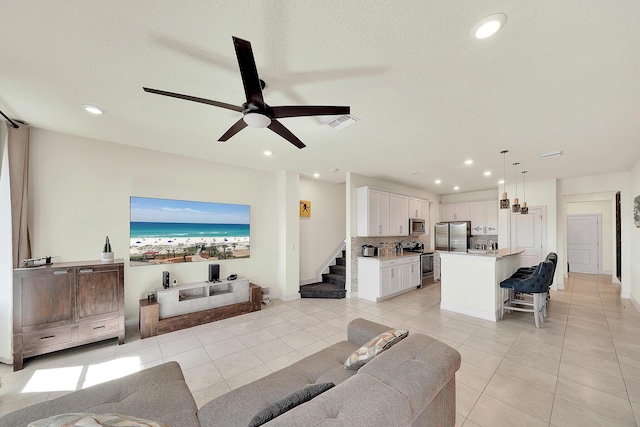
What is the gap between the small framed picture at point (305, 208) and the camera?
6.15 meters

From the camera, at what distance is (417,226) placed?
23.4 feet

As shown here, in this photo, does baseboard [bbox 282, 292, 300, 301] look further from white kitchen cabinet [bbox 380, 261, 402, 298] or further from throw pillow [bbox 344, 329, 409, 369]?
throw pillow [bbox 344, 329, 409, 369]

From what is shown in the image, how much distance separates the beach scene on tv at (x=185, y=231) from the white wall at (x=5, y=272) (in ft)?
3.95

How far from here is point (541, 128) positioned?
10.1ft

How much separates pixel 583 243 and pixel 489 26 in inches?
397

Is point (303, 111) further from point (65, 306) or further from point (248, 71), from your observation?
point (65, 306)

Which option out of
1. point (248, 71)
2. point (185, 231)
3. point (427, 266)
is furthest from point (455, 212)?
point (248, 71)

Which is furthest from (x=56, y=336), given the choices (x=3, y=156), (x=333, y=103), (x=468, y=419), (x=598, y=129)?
(x=598, y=129)

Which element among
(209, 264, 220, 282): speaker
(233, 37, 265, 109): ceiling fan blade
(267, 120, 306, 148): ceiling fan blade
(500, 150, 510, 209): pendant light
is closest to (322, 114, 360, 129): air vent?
(267, 120, 306, 148): ceiling fan blade

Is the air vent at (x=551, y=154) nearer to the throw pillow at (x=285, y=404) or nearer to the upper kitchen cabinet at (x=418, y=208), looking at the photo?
the upper kitchen cabinet at (x=418, y=208)

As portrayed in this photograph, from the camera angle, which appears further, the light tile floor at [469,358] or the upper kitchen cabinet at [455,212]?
the upper kitchen cabinet at [455,212]

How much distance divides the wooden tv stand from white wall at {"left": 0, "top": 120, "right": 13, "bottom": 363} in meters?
1.22

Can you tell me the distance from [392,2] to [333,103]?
43.7 inches

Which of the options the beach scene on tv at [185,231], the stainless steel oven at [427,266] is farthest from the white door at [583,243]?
the beach scene on tv at [185,231]
